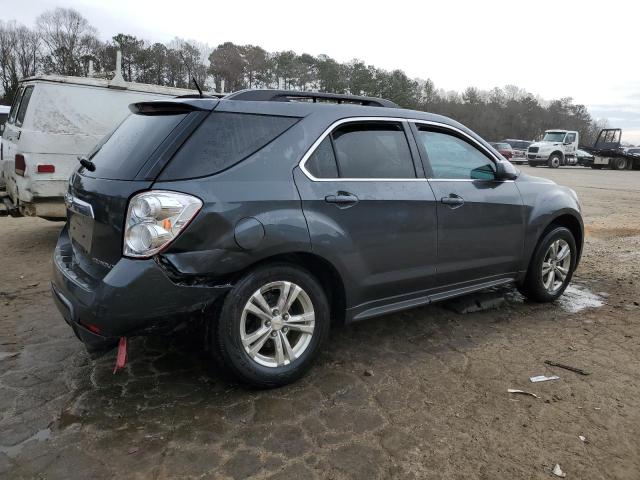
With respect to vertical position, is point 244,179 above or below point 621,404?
Result: above

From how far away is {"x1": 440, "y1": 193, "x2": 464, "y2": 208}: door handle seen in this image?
366cm

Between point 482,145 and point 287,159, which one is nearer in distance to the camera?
point 287,159

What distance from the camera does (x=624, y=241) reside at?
302 inches

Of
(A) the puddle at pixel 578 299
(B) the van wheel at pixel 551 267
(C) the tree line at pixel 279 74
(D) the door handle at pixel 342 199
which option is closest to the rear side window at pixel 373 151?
(D) the door handle at pixel 342 199

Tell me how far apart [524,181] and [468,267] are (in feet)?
3.48

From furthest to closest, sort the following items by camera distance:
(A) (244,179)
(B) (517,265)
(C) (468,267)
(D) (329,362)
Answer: (B) (517,265) < (C) (468,267) < (D) (329,362) < (A) (244,179)

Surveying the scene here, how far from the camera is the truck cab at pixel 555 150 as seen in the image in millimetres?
32375

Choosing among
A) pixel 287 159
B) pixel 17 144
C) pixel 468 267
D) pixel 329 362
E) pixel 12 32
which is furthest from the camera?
pixel 12 32

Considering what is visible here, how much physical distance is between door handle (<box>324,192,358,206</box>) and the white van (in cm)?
391

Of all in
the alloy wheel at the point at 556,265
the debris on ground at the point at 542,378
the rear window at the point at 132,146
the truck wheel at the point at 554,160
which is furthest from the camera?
the truck wheel at the point at 554,160

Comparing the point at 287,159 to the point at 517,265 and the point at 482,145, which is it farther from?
the point at 517,265

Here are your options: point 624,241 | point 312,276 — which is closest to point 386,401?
point 312,276

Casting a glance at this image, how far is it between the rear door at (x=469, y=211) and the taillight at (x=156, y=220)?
1.86 meters

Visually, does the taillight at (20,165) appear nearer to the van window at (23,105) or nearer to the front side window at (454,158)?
the van window at (23,105)
